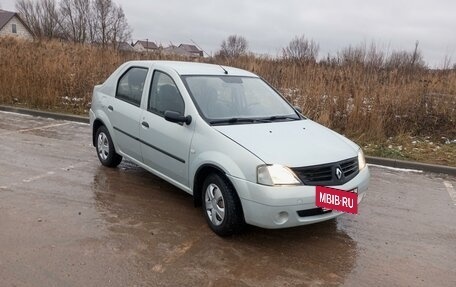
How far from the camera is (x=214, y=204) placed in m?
4.19

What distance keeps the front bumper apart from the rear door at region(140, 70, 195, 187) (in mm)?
877

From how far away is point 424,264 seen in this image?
153 inches

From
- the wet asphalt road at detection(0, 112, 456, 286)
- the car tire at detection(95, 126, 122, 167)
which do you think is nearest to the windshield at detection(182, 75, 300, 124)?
the wet asphalt road at detection(0, 112, 456, 286)

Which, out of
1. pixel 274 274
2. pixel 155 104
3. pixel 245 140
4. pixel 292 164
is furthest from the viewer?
pixel 155 104

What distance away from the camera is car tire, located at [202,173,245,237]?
155 inches

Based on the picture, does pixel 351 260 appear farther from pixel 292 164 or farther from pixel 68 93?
pixel 68 93

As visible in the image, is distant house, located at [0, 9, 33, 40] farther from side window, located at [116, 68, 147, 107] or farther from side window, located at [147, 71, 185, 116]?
side window, located at [147, 71, 185, 116]

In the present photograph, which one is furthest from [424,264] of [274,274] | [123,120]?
[123,120]

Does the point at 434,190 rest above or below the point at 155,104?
below

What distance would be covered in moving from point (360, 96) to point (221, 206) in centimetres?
623

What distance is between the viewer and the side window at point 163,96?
479 cm

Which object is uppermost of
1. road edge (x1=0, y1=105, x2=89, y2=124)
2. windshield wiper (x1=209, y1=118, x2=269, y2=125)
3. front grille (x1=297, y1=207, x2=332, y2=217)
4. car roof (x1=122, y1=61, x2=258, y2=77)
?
car roof (x1=122, y1=61, x2=258, y2=77)

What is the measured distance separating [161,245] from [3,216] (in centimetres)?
176

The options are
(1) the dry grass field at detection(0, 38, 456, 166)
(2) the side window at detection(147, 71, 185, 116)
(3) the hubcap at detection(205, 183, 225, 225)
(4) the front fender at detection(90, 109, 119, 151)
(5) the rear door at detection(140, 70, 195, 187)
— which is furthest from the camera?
(1) the dry grass field at detection(0, 38, 456, 166)
